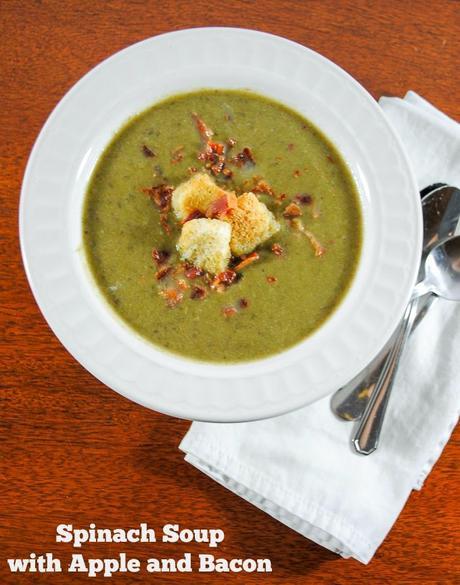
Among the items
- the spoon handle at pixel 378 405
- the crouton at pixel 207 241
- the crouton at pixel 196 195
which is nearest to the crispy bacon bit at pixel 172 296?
the crouton at pixel 207 241

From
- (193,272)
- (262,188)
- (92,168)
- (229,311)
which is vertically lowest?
(229,311)

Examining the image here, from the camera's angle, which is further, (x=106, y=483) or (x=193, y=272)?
(x=106, y=483)

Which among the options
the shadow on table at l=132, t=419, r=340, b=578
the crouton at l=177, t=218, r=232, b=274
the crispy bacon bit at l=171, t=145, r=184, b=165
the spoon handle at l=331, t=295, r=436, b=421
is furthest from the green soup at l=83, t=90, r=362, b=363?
the shadow on table at l=132, t=419, r=340, b=578

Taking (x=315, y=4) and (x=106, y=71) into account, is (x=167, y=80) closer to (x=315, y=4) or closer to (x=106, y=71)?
(x=106, y=71)

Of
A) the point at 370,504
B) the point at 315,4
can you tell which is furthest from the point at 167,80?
the point at 370,504

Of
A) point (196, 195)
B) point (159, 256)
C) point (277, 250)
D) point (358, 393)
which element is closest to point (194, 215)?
point (196, 195)

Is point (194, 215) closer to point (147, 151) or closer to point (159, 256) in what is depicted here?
point (159, 256)

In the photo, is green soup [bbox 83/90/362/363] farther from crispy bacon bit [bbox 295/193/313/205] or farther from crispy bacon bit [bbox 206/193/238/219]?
crispy bacon bit [bbox 206/193/238/219]
